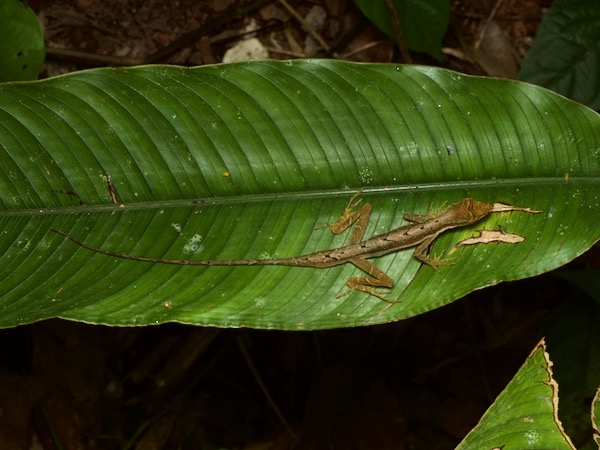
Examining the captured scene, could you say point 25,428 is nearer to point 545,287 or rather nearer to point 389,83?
point 389,83

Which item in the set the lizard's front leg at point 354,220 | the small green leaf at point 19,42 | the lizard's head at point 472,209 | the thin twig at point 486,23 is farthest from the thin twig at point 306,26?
the lizard's head at point 472,209

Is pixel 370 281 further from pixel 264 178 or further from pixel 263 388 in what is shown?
pixel 263 388

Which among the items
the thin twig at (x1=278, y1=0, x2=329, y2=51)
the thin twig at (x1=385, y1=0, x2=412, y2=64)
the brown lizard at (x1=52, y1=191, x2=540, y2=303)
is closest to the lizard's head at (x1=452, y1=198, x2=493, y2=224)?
the brown lizard at (x1=52, y1=191, x2=540, y2=303)

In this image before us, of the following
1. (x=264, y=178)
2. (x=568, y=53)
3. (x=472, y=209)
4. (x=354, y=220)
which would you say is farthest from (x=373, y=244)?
(x=568, y=53)

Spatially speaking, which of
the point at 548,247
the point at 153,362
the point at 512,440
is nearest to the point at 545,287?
the point at 548,247

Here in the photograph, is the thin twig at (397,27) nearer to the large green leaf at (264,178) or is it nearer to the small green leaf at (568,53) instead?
the small green leaf at (568,53)

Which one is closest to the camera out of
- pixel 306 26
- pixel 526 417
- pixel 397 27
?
pixel 526 417
